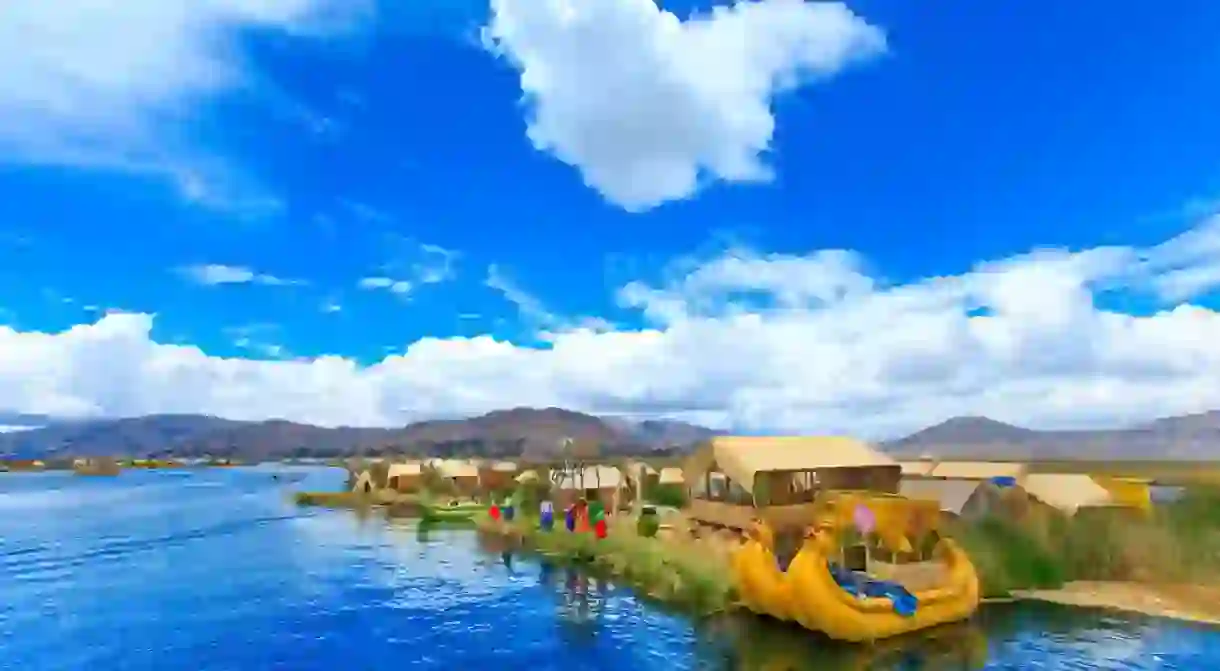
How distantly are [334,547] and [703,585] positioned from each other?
28039 mm

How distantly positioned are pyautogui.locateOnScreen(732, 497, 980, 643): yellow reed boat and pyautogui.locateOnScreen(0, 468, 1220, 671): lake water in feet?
2.22

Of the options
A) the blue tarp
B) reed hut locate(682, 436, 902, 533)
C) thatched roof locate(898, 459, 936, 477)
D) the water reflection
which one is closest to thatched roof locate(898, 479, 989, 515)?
reed hut locate(682, 436, 902, 533)

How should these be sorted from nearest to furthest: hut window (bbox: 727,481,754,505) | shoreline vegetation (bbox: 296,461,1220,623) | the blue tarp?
1. the blue tarp
2. shoreline vegetation (bbox: 296,461,1220,623)
3. hut window (bbox: 727,481,754,505)

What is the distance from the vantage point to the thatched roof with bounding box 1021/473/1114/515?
40.0m

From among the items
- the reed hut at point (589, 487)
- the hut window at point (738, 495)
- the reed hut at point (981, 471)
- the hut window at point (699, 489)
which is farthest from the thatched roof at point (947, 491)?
the reed hut at point (589, 487)

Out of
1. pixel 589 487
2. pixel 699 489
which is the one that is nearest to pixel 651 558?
pixel 699 489

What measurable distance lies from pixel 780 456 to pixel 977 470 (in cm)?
1554

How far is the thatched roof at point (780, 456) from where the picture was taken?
3572cm

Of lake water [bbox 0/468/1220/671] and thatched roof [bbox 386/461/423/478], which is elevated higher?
thatched roof [bbox 386/461/423/478]

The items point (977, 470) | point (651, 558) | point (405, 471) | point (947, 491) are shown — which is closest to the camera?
point (651, 558)

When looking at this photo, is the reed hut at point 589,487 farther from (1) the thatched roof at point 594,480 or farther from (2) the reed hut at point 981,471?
(2) the reed hut at point 981,471

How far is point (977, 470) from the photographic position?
46031 mm

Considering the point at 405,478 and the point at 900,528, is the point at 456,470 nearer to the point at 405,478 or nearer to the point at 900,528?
the point at 405,478

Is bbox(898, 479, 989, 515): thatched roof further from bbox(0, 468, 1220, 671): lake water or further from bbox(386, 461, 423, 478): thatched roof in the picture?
bbox(386, 461, 423, 478): thatched roof
